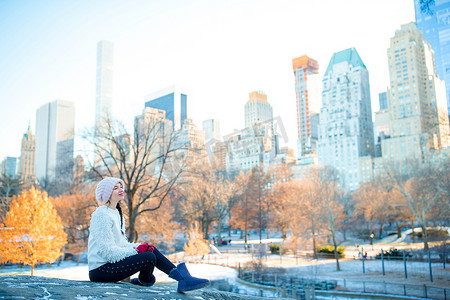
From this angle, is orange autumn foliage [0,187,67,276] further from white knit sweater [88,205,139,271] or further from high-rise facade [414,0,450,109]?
high-rise facade [414,0,450,109]

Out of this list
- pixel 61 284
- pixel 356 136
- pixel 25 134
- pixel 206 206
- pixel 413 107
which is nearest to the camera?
pixel 61 284

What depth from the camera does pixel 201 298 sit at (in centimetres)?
338

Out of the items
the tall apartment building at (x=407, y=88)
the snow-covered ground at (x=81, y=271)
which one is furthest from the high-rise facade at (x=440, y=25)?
the tall apartment building at (x=407, y=88)

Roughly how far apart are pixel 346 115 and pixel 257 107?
98.6ft

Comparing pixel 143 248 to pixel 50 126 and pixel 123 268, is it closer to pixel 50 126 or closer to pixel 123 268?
pixel 123 268

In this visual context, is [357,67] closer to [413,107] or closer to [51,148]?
[413,107]

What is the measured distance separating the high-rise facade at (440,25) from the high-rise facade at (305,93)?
108821 millimetres

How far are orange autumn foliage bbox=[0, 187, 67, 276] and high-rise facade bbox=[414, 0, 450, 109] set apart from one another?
2110cm

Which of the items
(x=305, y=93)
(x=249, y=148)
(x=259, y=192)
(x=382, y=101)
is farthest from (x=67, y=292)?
(x=382, y=101)

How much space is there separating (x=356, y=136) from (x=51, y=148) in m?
108

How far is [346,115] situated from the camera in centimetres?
10644

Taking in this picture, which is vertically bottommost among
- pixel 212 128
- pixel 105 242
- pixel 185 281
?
pixel 185 281

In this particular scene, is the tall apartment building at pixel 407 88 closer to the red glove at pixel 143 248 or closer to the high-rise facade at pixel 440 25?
the high-rise facade at pixel 440 25

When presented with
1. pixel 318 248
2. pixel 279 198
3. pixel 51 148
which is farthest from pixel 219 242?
pixel 51 148
